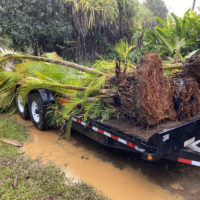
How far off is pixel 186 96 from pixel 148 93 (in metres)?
0.76

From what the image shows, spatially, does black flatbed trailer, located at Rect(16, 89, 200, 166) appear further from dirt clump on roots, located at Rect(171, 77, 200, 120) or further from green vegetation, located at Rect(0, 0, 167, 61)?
green vegetation, located at Rect(0, 0, 167, 61)

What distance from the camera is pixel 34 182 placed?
306cm

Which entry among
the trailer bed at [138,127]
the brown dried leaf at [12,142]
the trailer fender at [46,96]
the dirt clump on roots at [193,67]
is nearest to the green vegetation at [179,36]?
the dirt clump on roots at [193,67]

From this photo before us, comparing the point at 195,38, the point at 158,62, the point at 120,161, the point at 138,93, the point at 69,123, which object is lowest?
the point at 120,161

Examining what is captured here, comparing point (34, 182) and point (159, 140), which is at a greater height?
point (159, 140)

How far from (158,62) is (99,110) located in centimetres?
135

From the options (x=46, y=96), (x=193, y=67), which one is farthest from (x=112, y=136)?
(x=46, y=96)

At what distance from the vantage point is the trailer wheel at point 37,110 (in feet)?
15.6

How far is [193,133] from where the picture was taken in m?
3.01

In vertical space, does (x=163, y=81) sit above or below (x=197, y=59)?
below

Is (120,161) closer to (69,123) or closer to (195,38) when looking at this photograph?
(69,123)

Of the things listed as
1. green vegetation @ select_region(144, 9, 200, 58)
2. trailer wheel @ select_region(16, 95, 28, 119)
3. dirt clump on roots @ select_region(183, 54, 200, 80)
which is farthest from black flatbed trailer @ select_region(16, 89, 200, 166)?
green vegetation @ select_region(144, 9, 200, 58)

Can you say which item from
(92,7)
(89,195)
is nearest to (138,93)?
(89,195)

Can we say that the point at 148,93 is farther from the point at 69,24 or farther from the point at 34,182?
the point at 69,24
